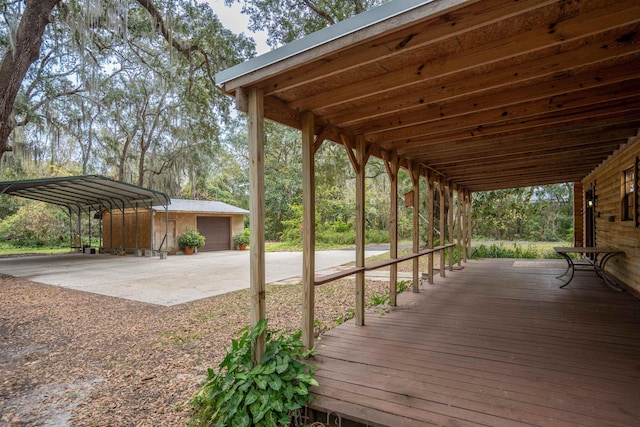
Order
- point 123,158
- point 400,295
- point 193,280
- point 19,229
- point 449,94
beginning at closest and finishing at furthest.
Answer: point 449,94 → point 400,295 → point 193,280 → point 123,158 → point 19,229

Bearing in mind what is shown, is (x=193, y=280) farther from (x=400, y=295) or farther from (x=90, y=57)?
(x=90, y=57)

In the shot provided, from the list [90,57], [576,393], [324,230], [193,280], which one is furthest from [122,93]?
[576,393]

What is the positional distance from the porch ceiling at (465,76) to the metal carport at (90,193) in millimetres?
9589

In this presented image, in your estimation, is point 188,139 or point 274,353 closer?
point 274,353

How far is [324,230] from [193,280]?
1311 cm

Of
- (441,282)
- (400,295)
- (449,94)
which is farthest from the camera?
(441,282)

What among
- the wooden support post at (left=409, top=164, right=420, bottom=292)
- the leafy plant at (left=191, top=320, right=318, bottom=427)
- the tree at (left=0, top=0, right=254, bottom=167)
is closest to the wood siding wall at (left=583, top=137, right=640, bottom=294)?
the wooden support post at (left=409, top=164, right=420, bottom=292)

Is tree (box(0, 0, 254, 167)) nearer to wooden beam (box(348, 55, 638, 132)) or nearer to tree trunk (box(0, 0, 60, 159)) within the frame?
tree trunk (box(0, 0, 60, 159))

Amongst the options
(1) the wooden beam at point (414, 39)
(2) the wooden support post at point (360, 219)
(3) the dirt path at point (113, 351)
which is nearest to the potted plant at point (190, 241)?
(3) the dirt path at point (113, 351)

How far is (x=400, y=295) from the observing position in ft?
17.7

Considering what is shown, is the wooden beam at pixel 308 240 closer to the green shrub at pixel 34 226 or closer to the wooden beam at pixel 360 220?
the wooden beam at pixel 360 220

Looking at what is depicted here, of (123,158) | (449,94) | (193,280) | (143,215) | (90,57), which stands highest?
(90,57)

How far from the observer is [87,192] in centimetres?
1269

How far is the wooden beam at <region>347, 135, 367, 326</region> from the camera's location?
3623 mm
